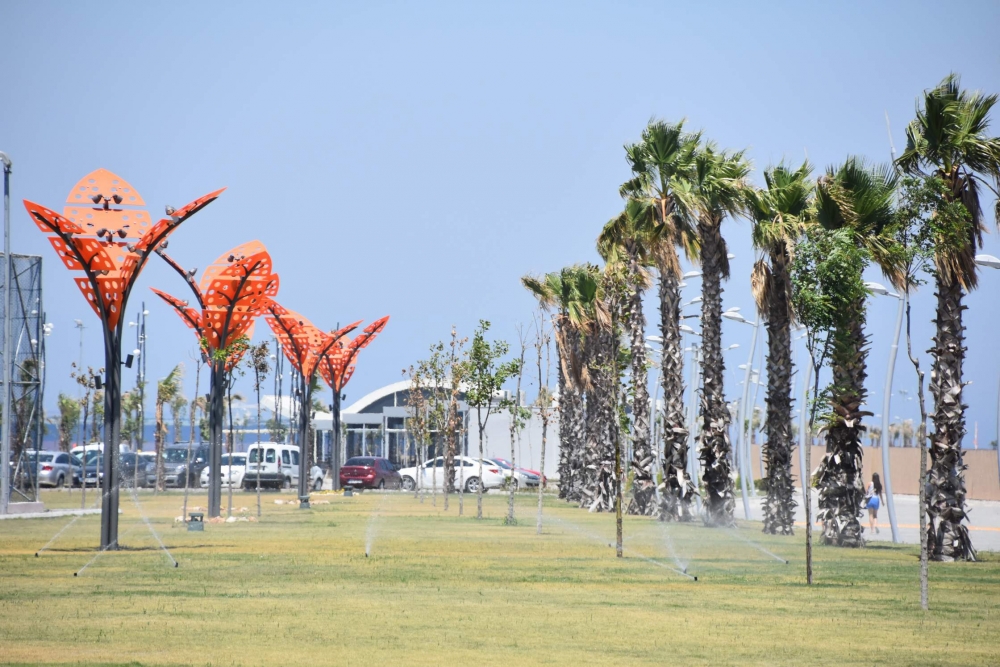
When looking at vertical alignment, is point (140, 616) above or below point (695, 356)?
below

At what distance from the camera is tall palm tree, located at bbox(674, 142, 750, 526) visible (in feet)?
94.9

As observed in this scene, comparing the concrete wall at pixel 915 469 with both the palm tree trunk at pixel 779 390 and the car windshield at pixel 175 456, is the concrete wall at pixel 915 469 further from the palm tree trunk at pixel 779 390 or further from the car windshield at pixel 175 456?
the palm tree trunk at pixel 779 390

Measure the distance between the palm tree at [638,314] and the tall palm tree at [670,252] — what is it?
1.29 ft

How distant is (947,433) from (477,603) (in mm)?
9787

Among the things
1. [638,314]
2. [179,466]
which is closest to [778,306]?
[638,314]

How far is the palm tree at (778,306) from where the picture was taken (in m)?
25.3

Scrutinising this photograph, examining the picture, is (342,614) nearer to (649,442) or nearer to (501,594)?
(501,594)

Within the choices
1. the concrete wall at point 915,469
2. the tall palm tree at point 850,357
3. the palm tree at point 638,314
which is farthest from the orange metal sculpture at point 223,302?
the concrete wall at point 915,469

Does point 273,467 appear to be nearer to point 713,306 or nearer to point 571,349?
point 571,349

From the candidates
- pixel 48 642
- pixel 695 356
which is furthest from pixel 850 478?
pixel 695 356

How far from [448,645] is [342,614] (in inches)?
98.1

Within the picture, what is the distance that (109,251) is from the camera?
2242 cm

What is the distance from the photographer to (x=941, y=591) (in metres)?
16.6

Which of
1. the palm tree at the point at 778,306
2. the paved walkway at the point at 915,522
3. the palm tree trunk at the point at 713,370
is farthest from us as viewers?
the palm tree trunk at the point at 713,370
